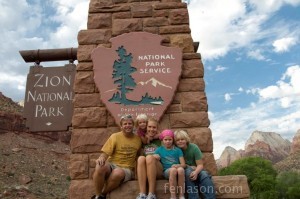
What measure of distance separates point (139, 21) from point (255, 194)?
29.2 meters

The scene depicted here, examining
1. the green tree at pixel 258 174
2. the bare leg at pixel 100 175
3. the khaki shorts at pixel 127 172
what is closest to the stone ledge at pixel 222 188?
the khaki shorts at pixel 127 172

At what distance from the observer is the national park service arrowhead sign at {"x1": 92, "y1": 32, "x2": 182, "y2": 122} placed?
4.60m

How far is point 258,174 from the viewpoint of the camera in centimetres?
3247

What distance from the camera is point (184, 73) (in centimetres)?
479

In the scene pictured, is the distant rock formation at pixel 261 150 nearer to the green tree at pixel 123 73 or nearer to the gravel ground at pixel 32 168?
the gravel ground at pixel 32 168

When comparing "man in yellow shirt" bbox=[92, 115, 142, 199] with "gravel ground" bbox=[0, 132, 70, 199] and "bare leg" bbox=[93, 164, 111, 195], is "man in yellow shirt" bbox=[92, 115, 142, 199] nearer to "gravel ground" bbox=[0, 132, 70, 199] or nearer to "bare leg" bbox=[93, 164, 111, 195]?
"bare leg" bbox=[93, 164, 111, 195]

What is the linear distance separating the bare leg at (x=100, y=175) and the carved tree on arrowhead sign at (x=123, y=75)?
1109mm

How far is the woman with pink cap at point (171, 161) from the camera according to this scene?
366 cm

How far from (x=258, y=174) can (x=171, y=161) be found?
30.8 m

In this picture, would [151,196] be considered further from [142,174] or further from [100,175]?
[100,175]

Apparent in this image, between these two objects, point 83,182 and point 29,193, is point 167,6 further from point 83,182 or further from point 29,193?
point 29,193

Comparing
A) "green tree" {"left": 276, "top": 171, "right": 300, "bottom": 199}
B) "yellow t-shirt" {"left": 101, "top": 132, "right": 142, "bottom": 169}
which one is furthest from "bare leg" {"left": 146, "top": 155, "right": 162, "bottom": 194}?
"green tree" {"left": 276, "top": 171, "right": 300, "bottom": 199}

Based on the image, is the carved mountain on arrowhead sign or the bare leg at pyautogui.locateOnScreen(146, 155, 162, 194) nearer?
the bare leg at pyautogui.locateOnScreen(146, 155, 162, 194)

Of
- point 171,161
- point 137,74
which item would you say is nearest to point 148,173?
point 171,161
